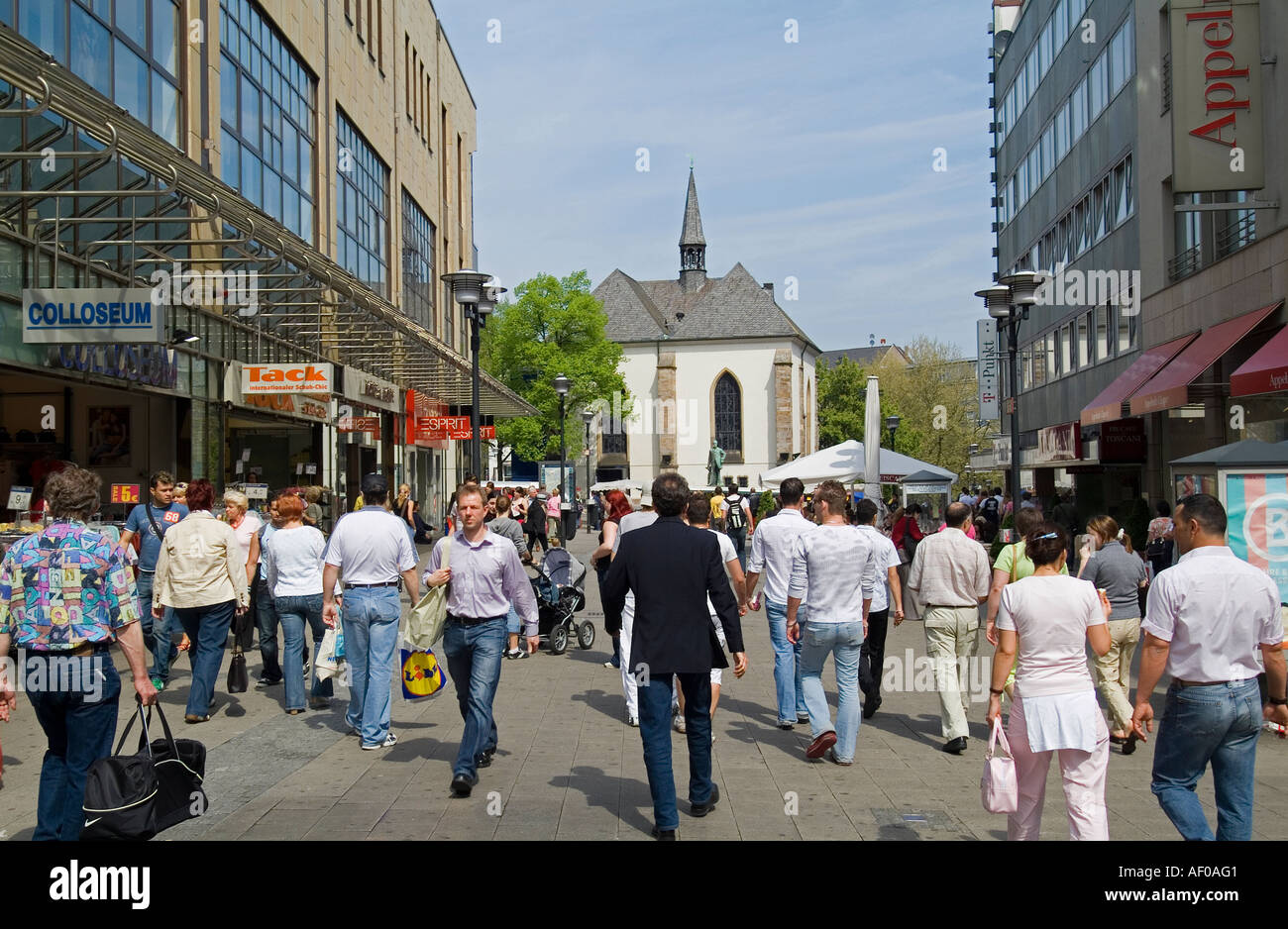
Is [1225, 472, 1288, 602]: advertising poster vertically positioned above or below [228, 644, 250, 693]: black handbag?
above

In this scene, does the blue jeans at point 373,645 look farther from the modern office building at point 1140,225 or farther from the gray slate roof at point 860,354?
the gray slate roof at point 860,354

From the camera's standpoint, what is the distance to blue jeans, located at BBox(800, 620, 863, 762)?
7.54 metres

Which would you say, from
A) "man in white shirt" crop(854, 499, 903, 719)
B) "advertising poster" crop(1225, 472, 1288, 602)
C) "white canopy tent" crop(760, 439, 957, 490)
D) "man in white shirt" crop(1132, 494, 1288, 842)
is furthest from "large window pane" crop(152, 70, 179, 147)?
"man in white shirt" crop(1132, 494, 1288, 842)

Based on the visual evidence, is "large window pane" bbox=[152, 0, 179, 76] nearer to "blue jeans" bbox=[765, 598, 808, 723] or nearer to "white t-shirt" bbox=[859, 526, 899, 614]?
"blue jeans" bbox=[765, 598, 808, 723]

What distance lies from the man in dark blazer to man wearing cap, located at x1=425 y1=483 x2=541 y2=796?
1067 millimetres

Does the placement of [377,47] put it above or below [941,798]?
above

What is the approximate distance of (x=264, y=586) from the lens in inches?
414

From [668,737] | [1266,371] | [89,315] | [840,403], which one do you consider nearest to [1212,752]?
[668,737]

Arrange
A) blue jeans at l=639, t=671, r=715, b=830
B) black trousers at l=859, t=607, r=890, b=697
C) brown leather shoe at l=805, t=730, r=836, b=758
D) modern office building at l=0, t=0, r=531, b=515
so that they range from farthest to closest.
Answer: modern office building at l=0, t=0, r=531, b=515, black trousers at l=859, t=607, r=890, b=697, brown leather shoe at l=805, t=730, r=836, b=758, blue jeans at l=639, t=671, r=715, b=830

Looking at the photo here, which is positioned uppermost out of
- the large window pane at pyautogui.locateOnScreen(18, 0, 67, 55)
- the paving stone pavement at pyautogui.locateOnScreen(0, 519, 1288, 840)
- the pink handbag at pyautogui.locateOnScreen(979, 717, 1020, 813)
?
the large window pane at pyautogui.locateOnScreen(18, 0, 67, 55)

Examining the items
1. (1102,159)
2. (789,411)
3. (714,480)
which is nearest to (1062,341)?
(1102,159)

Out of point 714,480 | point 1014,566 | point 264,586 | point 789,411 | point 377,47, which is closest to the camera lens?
point 1014,566

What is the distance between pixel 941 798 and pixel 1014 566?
8.07ft
